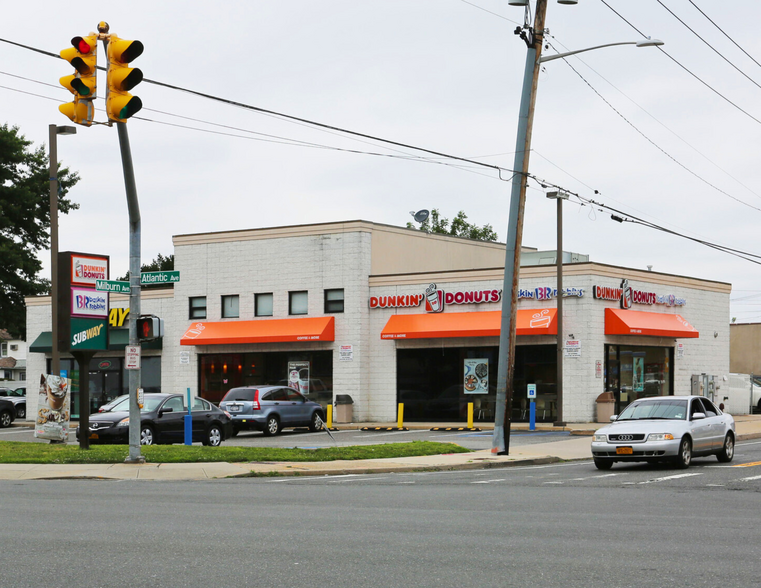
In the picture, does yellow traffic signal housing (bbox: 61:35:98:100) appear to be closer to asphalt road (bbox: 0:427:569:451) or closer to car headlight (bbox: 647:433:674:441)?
car headlight (bbox: 647:433:674:441)

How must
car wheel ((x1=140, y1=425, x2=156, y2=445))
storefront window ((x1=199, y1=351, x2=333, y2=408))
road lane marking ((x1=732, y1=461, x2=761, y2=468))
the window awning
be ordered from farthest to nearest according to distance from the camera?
the window awning, storefront window ((x1=199, y1=351, x2=333, y2=408)), car wheel ((x1=140, y1=425, x2=156, y2=445)), road lane marking ((x1=732, y1=461, x2=761, y2=468))

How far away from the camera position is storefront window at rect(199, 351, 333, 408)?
126 feet

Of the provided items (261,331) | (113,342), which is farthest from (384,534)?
(113,342)

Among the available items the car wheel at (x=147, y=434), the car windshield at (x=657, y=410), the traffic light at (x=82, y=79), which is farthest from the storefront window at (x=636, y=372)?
the traffic light at (x=82, y=79)

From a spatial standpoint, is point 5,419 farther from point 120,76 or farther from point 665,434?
point 120,76

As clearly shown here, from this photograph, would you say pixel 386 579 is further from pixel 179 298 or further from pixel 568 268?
pixel 179 298

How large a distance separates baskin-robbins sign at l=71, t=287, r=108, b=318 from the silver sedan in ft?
37.7

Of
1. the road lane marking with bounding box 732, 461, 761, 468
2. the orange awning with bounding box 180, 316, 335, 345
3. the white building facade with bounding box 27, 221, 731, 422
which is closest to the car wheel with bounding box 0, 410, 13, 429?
the white building facade with bounding box 27, 221, 731, 422

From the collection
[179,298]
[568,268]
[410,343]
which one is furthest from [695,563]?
[179,298]

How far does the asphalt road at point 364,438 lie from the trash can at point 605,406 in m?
2.73

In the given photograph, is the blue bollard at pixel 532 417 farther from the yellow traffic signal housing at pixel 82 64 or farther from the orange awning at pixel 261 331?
the yellow traffic signal housing at pixel 82 64

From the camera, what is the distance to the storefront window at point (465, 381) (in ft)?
114

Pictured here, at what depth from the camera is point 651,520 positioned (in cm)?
1123

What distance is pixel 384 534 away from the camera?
996 centimetres
